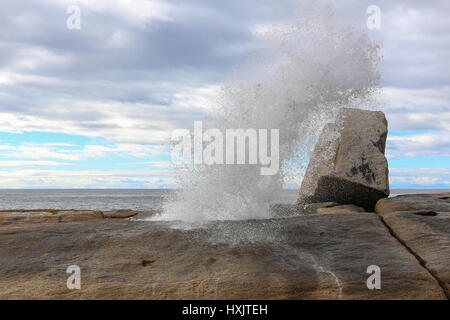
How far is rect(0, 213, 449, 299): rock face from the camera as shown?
4836 mm

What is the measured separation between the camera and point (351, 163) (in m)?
10.4

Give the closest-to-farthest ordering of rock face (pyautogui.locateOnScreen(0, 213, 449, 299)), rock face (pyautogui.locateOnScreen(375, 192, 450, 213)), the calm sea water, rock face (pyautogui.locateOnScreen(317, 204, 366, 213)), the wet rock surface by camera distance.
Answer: rock face (pyautogui.locateOnScreen(0, 213, 449, 299)) < the wet rock surface < rock face (pyautogui.locateOnScreen(375, 192, 450, 213)) < rock face (pyautogui.locateOnScreen(317, 204, 366, 213)) < the calm sea water

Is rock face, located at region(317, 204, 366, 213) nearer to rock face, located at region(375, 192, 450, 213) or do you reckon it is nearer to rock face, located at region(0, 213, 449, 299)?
rock face, located at region(375, 192, 450, 213)

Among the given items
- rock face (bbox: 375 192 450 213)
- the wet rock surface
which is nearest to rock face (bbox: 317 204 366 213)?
rock face (bbox: 375 192 450 213)

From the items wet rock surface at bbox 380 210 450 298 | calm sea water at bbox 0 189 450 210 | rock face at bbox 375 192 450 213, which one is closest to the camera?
wet rock surface at bbox 380 210 450 298

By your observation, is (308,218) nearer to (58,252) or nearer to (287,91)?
(287,91)

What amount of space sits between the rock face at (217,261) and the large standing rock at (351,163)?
3.62m

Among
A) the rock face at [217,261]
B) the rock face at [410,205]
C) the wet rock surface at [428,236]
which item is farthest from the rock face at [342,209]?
the rock face at [217,261]

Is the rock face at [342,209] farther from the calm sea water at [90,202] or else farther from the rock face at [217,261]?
the rock face at [217,261]

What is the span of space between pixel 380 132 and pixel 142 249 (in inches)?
302

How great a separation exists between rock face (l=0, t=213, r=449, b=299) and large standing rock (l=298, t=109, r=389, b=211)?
11.9 ft

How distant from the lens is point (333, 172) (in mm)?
10414

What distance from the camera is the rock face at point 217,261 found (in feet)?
15.9

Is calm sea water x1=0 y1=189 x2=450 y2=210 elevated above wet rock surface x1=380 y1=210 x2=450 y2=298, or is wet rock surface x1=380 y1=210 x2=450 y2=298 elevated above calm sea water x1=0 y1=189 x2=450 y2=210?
wet rock surface x1=380 y1=210 x2=450 y2=298
